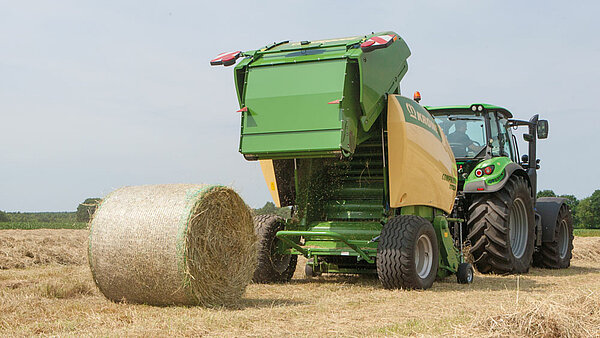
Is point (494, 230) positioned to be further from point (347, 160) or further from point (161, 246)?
point (161, 246)

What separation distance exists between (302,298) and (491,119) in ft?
17.1

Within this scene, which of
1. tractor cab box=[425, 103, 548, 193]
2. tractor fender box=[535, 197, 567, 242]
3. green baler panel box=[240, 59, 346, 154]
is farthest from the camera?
tractor fender box=[535, 197, 567, 242]

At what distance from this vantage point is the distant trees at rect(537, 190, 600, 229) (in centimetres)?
5388

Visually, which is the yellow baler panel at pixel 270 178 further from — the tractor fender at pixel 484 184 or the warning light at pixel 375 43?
the tractor fender at pixel 484 184

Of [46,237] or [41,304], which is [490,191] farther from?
[46,237]

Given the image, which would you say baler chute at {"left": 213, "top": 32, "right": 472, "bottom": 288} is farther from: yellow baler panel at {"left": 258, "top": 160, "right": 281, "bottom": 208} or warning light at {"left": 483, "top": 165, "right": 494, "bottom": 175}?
warning light at {"left": 483, "top": 165, "right": 494, "bottom": 175}

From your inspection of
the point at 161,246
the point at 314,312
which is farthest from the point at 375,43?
the point at 161,246

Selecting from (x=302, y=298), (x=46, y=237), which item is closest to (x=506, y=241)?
(x=302, y=298)

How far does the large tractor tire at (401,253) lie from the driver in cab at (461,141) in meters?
3.20

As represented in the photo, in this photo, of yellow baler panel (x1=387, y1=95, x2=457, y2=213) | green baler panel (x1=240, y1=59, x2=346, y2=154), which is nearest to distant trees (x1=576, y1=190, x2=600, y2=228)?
yellow baler panel (x1=387, y1=95, x2=457, y2=213)

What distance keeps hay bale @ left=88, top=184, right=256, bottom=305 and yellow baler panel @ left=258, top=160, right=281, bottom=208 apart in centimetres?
210

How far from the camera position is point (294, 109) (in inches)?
282

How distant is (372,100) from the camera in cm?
744

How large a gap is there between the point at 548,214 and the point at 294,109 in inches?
239
